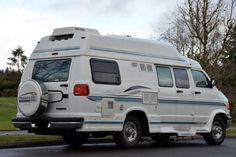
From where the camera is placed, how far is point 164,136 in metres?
16.8

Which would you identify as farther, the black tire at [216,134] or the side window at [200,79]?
the black tire at [216,134]

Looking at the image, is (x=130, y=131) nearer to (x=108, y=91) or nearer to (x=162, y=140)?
(x=108, y=91)

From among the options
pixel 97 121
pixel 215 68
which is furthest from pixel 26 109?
pixel 215 68

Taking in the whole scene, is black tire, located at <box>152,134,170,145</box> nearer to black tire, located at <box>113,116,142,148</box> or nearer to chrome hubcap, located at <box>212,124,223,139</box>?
chrome hubcap, located at <box>212,124,223,139</box>

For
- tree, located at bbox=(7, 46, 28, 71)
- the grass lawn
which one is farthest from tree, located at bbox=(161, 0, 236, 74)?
tree, located at bbox=(7, 46, 28, 71)

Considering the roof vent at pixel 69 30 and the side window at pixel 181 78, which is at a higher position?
the roof vent at pixel 69 30

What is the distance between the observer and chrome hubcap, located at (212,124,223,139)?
678 inches

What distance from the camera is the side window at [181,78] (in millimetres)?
16297

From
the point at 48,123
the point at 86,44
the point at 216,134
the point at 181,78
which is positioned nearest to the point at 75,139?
the point at 48,123

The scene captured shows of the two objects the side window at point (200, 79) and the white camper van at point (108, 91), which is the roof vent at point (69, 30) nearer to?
the white camper van at point (108, 91)

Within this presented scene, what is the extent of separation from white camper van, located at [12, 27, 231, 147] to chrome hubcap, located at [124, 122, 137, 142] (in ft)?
0.09

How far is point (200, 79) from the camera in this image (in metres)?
17.2

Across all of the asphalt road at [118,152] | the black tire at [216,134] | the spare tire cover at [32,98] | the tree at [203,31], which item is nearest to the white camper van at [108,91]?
the spare tire cover at [32,98]

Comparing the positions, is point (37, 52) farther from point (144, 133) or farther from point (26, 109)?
point (144, 133)
